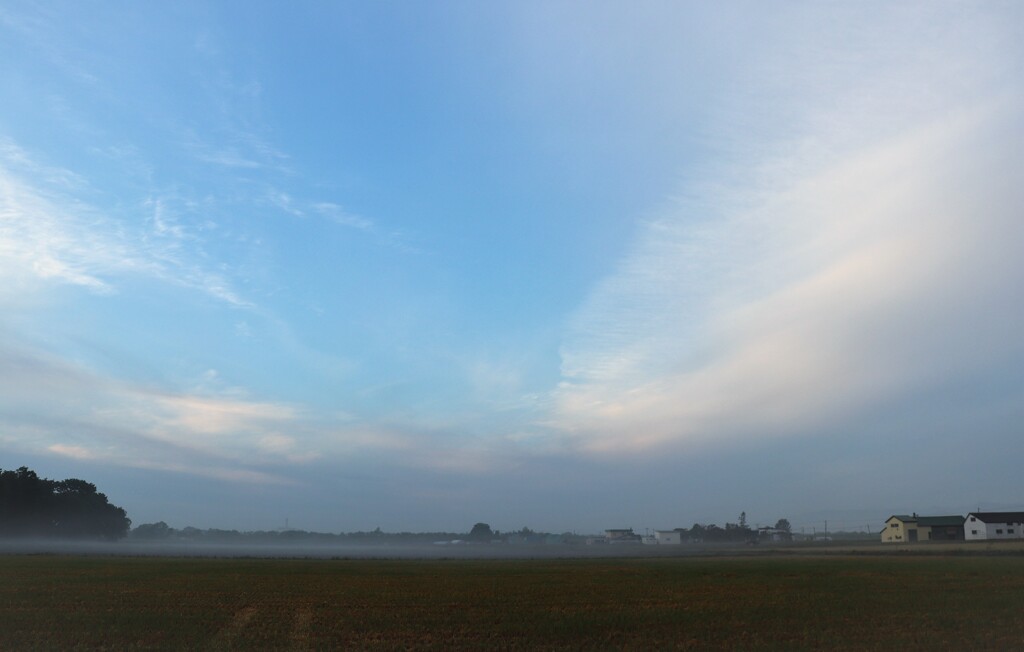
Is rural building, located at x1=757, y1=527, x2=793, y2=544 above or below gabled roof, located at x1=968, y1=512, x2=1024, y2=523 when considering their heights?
below

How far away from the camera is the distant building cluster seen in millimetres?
120812

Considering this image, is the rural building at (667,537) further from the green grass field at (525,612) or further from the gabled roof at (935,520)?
the green grass field at (525,612)

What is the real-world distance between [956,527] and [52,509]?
19405 cm

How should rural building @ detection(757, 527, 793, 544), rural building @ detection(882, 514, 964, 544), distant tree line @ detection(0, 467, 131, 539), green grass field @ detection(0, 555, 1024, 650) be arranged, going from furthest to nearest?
rural building @ detection(757, 527, 793, 544)
distant tree line @ detection(0, 467, 131, 539)
rural building @ detection(882, 514, 964, 544)
green grass field @ detection(0, 555, 1024, 650)

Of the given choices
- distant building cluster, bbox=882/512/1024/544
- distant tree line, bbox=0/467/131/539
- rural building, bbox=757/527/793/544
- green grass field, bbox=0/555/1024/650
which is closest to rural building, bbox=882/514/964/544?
distant building cluster, bbox=882/512/1024/544

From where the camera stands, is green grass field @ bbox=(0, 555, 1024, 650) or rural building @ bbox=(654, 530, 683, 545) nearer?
green grass field @ bbox=(0, 555, 1024, 650)

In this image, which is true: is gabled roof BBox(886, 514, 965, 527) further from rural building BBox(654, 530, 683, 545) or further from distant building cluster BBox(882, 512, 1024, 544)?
rural building BBox(654, 530, 683, 545)

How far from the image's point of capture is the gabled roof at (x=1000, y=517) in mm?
122625

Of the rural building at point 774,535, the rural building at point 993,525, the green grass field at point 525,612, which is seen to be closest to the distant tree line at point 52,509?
the green grass field at point 525,612

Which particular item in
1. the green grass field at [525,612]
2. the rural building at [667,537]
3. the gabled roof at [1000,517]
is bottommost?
the rural building at [667,537]

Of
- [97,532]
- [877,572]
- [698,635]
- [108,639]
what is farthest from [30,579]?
[97,532]

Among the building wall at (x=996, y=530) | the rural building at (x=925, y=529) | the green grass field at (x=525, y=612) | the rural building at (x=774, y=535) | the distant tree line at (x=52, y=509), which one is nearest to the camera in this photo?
the green grass field at (x=525, y=612)

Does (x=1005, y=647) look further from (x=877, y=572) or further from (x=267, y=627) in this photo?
(x=877, y=572)

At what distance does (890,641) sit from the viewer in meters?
23.4
